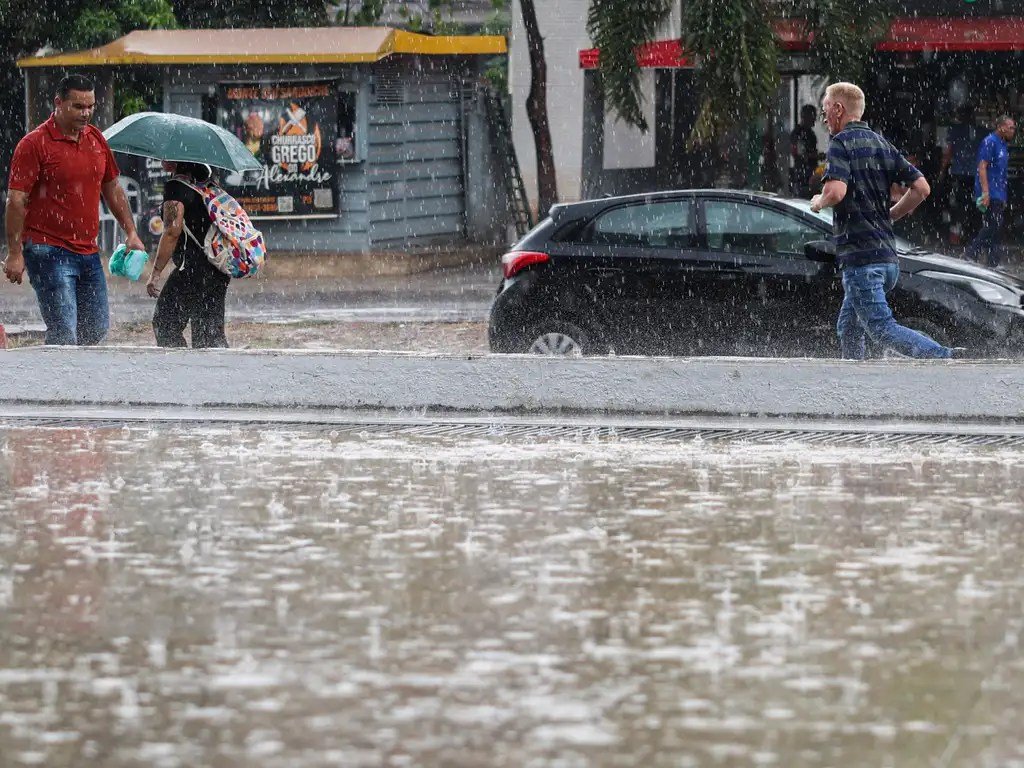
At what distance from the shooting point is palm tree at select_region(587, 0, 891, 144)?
21344 millimetres

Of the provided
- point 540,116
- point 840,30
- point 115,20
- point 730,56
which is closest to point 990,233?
point 840,30

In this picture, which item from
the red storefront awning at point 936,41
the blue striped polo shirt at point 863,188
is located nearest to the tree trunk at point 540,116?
the red storefront awning at point 936,41

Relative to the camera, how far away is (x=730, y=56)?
70.2ft

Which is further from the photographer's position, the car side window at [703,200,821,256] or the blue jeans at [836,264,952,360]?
the car side window at [703,200,821,256]

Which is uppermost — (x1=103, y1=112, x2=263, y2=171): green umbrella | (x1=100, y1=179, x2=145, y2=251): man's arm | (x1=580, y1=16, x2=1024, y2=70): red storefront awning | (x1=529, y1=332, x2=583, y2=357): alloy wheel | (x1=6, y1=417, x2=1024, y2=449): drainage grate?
(x1=580, y1=16, x2=1024, y2=70): red storefront awning

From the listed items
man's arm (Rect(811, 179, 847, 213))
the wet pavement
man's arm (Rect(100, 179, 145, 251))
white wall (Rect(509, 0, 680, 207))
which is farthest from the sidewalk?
white wall (Rect(509, 0, 680, 207))

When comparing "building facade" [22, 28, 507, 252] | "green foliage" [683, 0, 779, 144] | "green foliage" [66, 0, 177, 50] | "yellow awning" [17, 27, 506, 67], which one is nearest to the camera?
"green foliage" [683, 0, 779, 144]

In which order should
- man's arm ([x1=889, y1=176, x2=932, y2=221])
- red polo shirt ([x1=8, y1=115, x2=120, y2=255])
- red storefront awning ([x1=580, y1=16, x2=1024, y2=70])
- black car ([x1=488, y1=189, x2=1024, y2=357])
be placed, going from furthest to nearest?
1. red storefront awning ([x1=580, y1=16, x2=1024, y2=70])
2. black car ([x1=488, y1=189, x2=1024, y2=357])
3. red polo shirt ([x1=8, y1=115, x2=120, y2=255])
4. man's arm ([x1=889, y1=176, x2=932, y2=221])

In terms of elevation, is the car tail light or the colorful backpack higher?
the colorful backpack

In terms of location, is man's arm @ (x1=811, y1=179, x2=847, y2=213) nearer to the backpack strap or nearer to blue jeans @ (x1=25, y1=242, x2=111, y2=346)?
the backpack strap

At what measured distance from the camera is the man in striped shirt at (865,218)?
11.2 metres

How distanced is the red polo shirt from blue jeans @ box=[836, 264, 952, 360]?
4.05 m

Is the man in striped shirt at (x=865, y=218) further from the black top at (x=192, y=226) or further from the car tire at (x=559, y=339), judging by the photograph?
the black top at (x=192, y=226)

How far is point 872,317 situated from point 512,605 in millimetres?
4975
